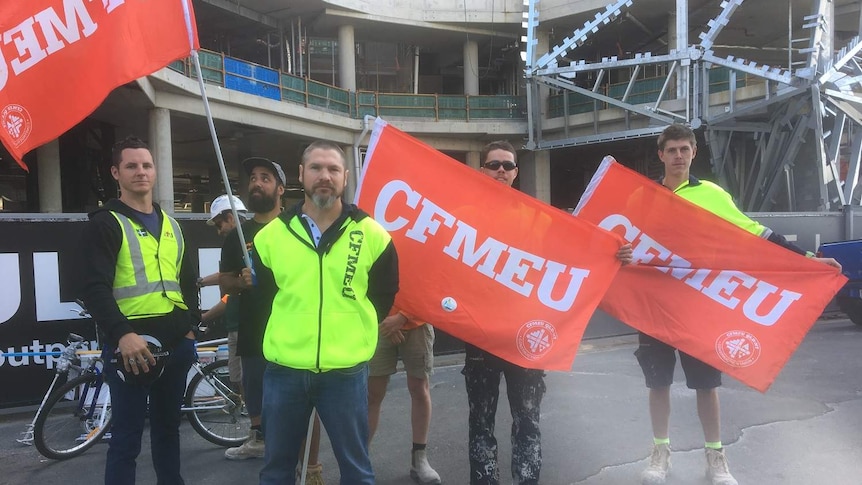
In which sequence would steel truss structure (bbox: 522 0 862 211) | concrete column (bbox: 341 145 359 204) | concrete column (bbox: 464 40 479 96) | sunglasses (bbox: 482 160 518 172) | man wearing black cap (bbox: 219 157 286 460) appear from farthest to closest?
concrete column (bbox: 464 40 479 96) < concrete column (bbox: 341 145 359 204) < steel truss structure (bbox: 522 0 862 211) < man wearing black cap (bbox: 219 157 286 460) < sunglasses (bbox: 482 160 518 172)

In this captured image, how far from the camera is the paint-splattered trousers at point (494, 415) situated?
322 cm

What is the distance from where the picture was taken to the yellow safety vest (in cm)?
295

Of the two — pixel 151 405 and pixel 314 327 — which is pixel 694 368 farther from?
pixel 151 405

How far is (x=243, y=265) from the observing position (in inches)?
144

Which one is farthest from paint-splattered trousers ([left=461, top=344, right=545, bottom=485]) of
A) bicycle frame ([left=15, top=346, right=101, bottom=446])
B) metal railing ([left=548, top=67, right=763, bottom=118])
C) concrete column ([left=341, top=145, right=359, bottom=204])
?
metal railing ([left=548, top=67, right=763, bottom=118])

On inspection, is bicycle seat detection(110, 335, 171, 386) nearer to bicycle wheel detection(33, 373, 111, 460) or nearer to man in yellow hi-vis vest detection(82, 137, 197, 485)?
man in yellow hi-vis vest detection(82, 137, 197, 485)

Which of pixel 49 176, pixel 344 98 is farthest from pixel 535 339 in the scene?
pixel 344 98

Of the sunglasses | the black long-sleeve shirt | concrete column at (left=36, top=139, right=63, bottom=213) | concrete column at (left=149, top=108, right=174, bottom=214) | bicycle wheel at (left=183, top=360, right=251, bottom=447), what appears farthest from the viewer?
concrete column at (left=149, top=108, right=174, bottom=214)

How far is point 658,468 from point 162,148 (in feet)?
57.7

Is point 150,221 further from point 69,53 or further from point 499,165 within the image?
point 499,165

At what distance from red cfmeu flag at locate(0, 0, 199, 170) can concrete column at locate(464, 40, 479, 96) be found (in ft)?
84.5

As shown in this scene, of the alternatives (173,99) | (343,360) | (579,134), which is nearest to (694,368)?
(343,360)

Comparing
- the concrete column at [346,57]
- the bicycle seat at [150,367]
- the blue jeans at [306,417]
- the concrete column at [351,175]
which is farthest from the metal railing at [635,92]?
the bicycle seat at [150,367]

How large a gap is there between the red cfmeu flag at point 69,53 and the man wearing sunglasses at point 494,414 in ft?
7.03
